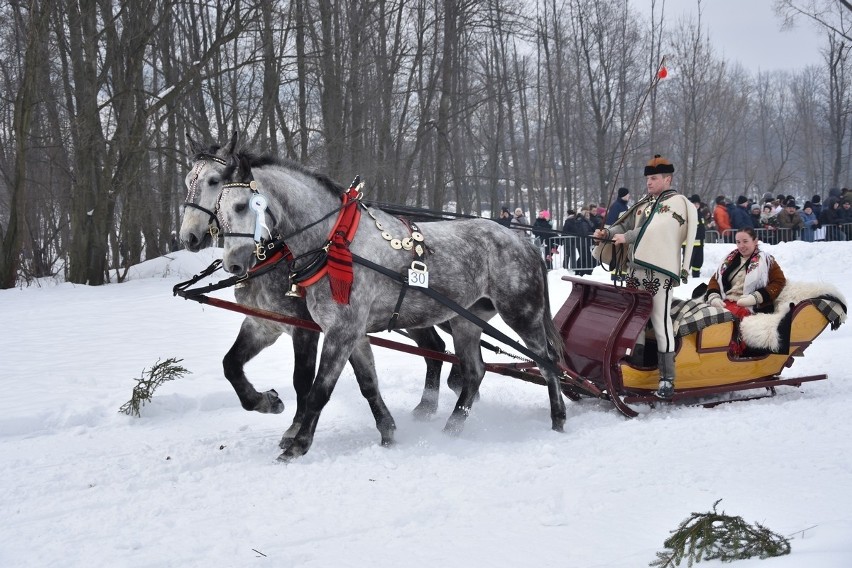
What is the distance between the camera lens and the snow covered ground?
3.66 metres

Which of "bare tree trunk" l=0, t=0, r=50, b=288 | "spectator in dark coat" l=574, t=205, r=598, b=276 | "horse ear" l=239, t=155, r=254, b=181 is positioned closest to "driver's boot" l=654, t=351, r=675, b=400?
"horse ear" l=239, t=155, r=254, b=181

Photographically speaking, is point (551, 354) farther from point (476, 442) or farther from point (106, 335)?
point (106, 335)

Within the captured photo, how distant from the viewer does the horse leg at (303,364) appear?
18.9 feet

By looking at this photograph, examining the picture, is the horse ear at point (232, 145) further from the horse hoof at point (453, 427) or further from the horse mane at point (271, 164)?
the horse hoof at point (453, 427)

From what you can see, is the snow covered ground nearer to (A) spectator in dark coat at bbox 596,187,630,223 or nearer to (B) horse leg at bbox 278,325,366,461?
A: (B) horse leg at bbox 278,325,366,461

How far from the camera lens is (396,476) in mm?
4863

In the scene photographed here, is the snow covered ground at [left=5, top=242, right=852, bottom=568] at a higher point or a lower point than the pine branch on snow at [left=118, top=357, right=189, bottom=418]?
lower

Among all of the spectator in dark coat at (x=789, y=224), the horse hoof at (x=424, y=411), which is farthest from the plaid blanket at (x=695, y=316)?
the spectator in dark coat at (x=789, y=224)

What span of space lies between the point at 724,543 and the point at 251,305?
3823mm

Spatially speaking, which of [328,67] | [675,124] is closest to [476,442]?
[328,67]

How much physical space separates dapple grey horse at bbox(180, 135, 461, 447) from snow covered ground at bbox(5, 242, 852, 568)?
36 cm

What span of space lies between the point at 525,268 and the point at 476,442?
1498 mm

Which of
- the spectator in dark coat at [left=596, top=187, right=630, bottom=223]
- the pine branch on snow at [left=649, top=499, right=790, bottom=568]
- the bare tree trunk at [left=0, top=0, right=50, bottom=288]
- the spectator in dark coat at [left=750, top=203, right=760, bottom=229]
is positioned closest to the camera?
the pine branch on snow at [left=649, top=499, right=790, bottom=568]

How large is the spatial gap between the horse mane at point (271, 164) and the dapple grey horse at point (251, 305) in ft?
0.34
